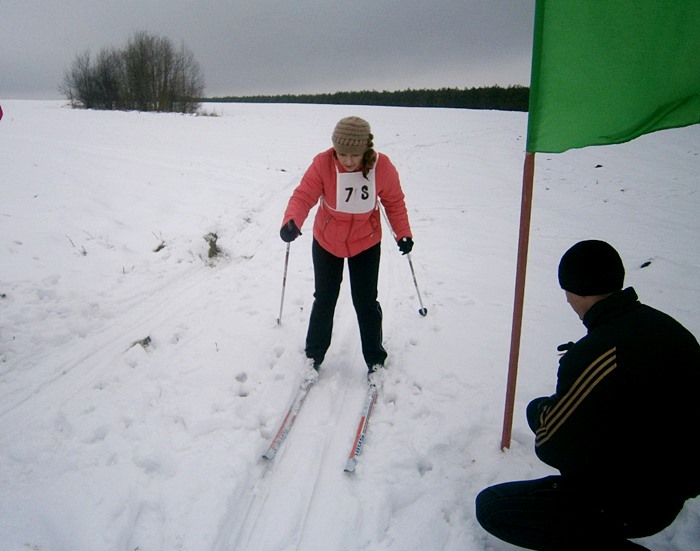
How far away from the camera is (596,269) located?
1801 mm

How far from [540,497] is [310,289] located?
382cm

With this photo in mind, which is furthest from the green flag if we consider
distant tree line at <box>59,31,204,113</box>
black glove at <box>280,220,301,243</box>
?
distant tree line at <box>59,31,204,113</box>

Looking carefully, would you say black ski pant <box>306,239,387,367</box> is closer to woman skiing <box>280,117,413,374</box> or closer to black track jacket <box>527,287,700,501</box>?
woman skiing <box>280,117,413,374</box>

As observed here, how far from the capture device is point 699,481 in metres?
1.61

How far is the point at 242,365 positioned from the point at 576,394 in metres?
2.99

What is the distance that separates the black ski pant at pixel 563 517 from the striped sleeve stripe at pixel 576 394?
32 cm

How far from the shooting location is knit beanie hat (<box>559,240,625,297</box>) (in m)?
1.79

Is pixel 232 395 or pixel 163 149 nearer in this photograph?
pixel 232 395

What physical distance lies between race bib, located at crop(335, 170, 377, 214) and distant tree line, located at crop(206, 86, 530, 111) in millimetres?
47197

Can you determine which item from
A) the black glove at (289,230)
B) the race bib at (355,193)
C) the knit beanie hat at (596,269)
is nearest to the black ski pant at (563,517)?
the knit beanie hat at (596,269)

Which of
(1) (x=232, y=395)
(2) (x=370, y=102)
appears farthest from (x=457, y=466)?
(2) (x=370, y=102)

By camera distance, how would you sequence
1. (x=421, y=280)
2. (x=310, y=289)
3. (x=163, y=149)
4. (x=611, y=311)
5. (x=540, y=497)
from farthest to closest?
(x=163, y=149), (x=421, y=280), (x=310, y=289), (x=540, y=497), (x=611, y=311)

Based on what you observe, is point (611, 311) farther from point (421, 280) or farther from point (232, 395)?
point (421, 280)

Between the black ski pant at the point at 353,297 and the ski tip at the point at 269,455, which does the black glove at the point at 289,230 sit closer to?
the black ski pant at the point at 353,297
